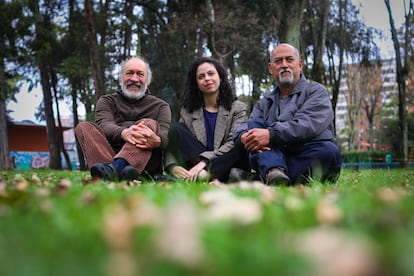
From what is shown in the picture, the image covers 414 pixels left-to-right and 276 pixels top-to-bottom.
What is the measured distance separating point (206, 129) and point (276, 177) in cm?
156

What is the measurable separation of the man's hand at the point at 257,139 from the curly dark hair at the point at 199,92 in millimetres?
1088

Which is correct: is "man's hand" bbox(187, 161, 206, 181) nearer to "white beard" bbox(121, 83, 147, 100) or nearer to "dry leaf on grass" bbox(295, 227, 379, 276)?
"white beard" bbox(121, 83, 147, 100)

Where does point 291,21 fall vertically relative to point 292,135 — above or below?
above

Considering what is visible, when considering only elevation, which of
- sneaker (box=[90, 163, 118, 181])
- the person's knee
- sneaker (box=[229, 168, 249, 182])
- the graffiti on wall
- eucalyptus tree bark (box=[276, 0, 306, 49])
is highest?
eucalyptus tree bark (box=[276, 0, 306, 49])

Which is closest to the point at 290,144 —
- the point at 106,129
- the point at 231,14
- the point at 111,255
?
the point at 106,129

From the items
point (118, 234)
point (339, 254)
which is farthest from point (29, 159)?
point (339, 254)

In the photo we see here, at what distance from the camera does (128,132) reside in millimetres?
4418

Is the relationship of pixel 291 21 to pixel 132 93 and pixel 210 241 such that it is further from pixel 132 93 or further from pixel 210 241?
pixel 210 241

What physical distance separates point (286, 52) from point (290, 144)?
1118 millimetres

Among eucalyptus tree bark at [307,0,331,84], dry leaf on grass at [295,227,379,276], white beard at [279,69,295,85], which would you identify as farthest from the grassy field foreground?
eucalyptus tree bark at [307,0,331,84]

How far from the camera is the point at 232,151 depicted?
449cm

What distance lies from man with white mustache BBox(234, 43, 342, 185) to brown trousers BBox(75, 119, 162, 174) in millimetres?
994

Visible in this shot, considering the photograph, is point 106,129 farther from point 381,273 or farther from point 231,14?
point 231,14

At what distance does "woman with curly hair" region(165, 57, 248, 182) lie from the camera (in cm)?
447
